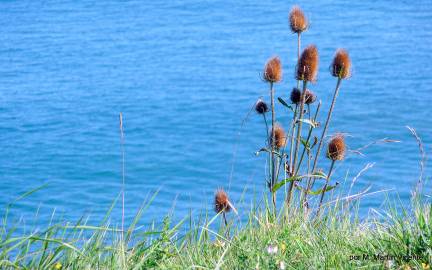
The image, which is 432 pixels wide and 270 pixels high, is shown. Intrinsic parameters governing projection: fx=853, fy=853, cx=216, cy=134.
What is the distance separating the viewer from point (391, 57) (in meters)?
Answer: 14.9

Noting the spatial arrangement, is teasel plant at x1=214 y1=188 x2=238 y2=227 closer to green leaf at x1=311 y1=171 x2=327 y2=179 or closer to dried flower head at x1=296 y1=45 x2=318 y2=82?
green leaf at x1=311 y1=171 x2=327 y2=179

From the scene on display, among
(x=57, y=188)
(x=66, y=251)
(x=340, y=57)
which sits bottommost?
(x=57, y=188)

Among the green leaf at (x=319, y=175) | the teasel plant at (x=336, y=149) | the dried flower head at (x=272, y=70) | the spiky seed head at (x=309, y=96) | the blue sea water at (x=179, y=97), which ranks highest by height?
the dried flower head at (x=272, y=70)

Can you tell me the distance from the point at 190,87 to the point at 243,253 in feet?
35.7

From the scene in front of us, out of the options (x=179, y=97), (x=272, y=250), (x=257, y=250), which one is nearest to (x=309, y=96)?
(x=257, y=250)

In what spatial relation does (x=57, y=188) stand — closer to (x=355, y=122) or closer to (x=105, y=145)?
(x=105, y=145)

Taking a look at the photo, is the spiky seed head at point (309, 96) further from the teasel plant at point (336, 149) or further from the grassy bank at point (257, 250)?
the grassy bank at point (257, 250)

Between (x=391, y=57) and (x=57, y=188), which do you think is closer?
(x=57, y=188)

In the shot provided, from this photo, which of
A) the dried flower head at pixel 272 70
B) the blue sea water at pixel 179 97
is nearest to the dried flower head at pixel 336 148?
the dried flower head at pixel 272 70

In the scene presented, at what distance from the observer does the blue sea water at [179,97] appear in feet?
33.4

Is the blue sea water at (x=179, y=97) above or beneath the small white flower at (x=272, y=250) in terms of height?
beneath

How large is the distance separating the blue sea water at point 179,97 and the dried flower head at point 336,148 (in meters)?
3.38

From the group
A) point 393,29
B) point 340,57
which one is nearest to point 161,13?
point 393,29

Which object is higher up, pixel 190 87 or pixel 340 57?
pixel 340 57
